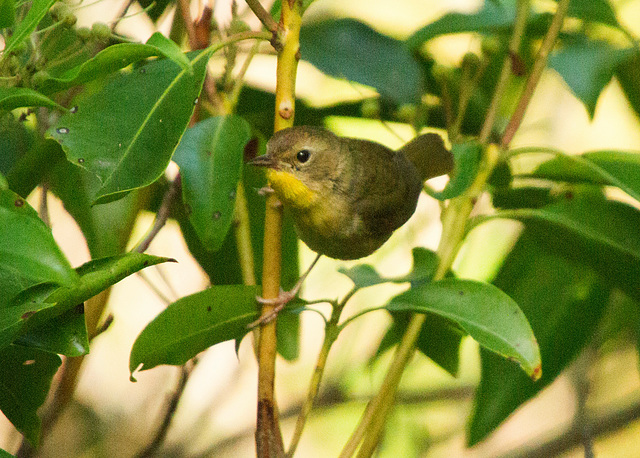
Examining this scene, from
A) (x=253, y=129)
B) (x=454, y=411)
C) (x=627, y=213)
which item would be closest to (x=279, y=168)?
(x=253, y=129)

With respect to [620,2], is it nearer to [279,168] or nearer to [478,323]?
[279,168]

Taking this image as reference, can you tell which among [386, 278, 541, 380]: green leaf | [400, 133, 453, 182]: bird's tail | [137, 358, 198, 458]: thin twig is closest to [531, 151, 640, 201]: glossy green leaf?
[400, 133, 453, 182]: bird's tail

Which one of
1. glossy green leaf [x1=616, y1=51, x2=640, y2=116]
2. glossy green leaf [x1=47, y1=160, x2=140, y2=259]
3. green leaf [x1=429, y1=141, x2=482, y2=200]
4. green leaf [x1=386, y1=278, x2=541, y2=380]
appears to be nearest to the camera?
green leaf [x1=386, y1=278, x2=541, y2=380]

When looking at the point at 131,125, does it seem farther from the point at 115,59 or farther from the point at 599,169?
the point at 599,169

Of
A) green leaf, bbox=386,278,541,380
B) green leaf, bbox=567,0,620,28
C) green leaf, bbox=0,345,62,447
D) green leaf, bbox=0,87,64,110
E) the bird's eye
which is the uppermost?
green leaf, bbox=567,0,620,28

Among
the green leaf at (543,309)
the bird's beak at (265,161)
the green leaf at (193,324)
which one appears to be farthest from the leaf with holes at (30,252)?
the green leaf at (543,309)

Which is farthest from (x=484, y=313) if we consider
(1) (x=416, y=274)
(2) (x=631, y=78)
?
(2) (x=631, y=78)

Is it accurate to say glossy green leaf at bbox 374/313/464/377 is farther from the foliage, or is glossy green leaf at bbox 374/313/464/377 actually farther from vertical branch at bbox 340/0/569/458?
vertical branch at bbox 340/0/569/458
